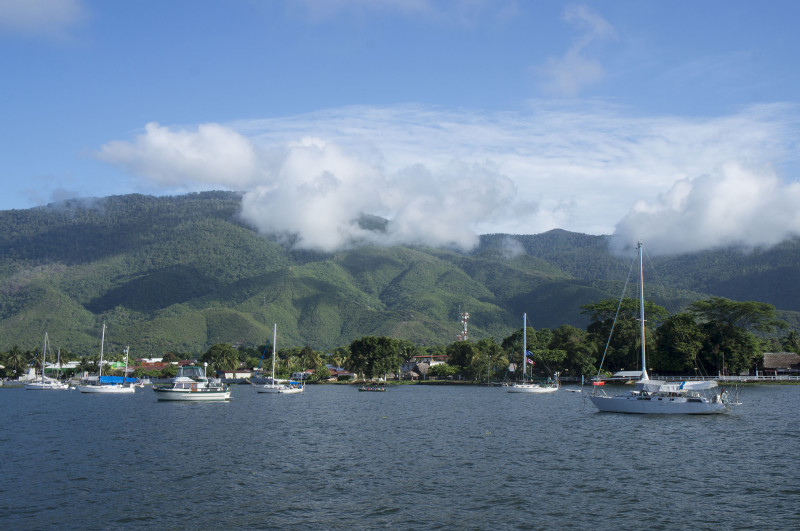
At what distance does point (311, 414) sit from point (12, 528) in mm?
47281

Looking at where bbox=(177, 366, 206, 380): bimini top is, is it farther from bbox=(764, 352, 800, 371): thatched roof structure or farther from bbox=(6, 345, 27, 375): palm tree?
bbox=(764, 352, 800, 371): thatched roof structure

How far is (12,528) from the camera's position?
2431cm

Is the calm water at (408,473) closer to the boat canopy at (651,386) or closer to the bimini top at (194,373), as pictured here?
the boat canopy at (651,386)

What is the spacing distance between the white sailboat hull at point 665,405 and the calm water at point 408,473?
1680 mm

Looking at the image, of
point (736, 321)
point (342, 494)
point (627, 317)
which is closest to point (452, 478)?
point (342, 494)

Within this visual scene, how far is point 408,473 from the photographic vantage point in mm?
34469

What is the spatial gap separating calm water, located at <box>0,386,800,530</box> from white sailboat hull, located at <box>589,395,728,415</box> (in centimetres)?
168

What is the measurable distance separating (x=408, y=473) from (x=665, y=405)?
37.9 m

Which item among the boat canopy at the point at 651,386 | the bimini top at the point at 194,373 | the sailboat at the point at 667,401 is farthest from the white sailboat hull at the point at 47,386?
the boat canopy at the point at 651,386

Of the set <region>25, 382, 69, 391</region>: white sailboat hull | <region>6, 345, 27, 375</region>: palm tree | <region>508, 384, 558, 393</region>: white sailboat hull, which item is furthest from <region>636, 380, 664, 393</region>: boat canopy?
<region>6, 345, 27, 375</region>: palm tree

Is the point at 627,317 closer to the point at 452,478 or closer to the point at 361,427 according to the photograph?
the point at 361,427

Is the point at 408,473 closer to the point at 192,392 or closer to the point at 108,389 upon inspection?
the point at 192,392

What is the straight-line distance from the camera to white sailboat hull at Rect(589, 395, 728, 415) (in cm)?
6231

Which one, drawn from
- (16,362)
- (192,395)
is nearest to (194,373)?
(192,395)
